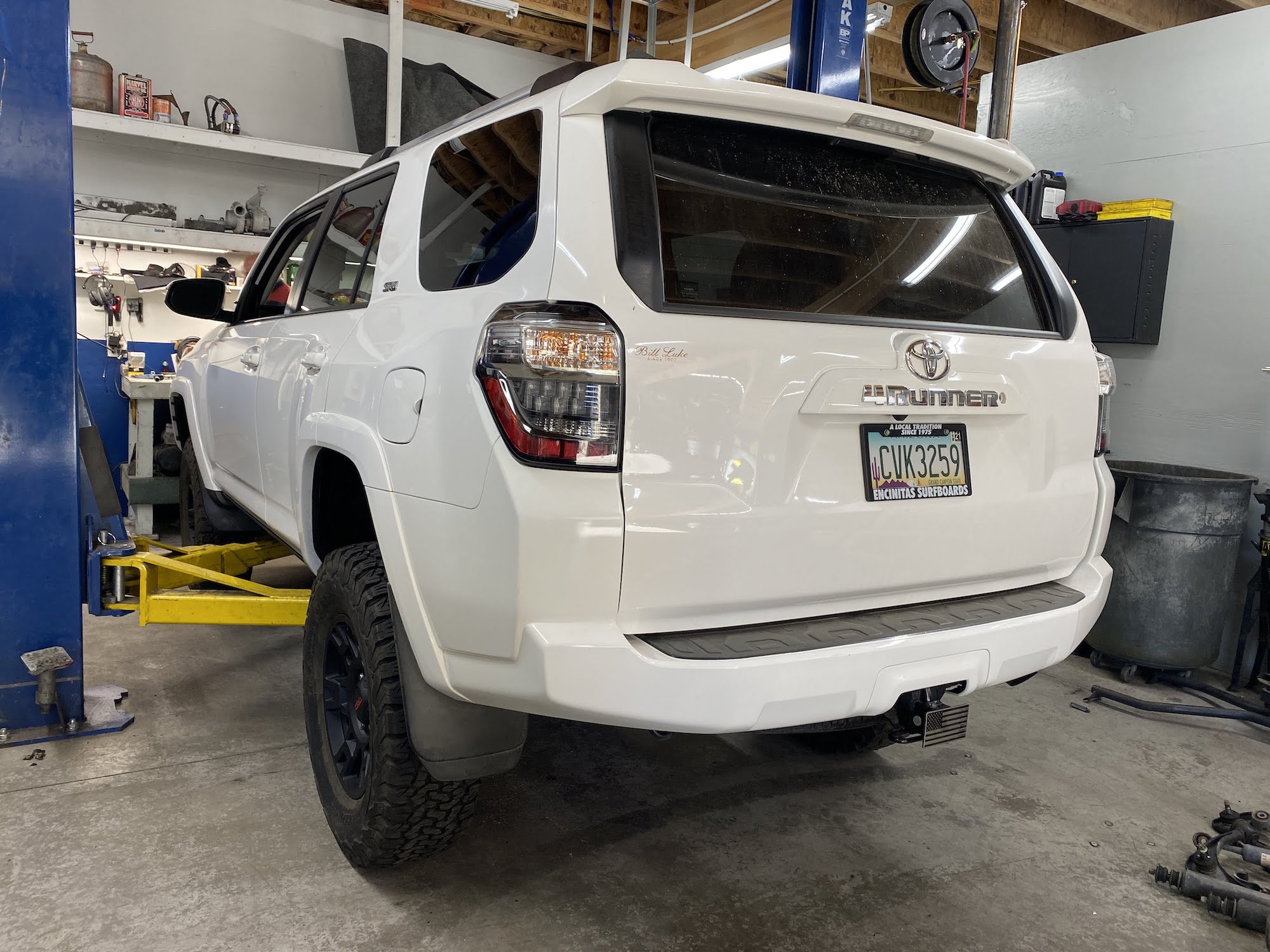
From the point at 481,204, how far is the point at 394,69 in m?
6.72

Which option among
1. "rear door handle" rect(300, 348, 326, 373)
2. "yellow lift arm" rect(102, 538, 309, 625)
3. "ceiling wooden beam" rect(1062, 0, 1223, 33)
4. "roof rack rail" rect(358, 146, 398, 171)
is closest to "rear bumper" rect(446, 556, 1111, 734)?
"rear door handle" rect(300, 348, 326, 373)

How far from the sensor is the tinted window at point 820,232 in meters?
1.71

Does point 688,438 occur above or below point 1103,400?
below

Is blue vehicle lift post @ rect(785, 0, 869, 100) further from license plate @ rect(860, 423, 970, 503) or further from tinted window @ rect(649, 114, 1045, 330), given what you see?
license plate @ rect(860, 423, 970, 503)

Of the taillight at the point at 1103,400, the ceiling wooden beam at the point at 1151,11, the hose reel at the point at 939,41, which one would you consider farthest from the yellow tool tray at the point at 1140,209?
the ceiling wooden beam at the point at 1151,11

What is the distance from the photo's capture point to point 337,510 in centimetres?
253

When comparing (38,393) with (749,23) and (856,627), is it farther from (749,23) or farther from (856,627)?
(749,23)

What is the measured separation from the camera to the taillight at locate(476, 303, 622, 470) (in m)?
1.55

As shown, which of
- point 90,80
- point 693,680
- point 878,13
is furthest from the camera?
point 90,80

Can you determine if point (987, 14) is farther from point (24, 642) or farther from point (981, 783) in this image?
point (24, 642)

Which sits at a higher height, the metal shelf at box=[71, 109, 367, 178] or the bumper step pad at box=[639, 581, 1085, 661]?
the metal shelf at box=[71, 109, 367, 178]

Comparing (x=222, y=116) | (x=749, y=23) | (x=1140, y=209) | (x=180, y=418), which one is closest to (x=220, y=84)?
(x=222, y=116)

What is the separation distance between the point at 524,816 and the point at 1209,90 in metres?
4.61

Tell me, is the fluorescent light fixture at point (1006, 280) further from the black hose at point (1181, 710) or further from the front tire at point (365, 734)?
the black hose at point (1181, 710)
